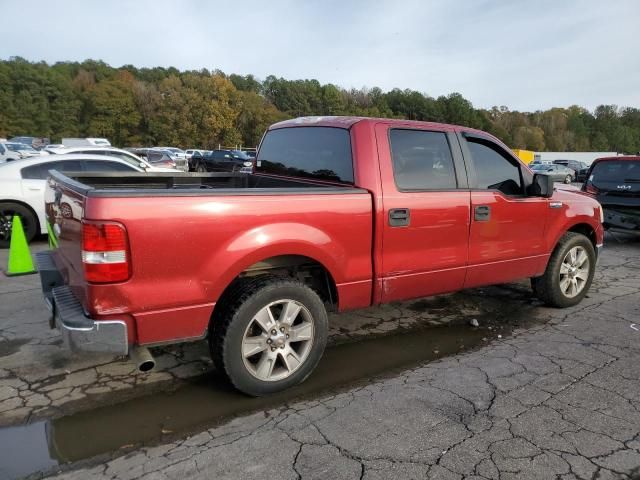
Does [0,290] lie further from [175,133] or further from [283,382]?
[175,133]

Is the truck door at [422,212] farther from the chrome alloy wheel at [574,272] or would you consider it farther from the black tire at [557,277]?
the chrome alloy wheel at [574,272]

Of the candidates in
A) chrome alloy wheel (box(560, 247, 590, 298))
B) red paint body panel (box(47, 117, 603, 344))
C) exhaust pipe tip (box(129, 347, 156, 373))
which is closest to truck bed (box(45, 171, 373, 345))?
red paint body panel (box(47, 117, 603, 344))

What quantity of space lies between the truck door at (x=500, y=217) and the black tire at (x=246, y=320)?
1.72 meters

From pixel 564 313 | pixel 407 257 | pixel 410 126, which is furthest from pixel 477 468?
pixel 564 313

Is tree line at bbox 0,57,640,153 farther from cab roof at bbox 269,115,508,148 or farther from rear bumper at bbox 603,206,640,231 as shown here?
cab roof at bbox 269,115,508,148

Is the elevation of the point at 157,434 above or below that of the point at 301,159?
below

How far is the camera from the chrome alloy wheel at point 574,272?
516cm

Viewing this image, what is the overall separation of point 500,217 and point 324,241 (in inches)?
75.3

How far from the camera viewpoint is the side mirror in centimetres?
458

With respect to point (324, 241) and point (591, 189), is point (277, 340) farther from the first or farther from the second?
point (591, 189)

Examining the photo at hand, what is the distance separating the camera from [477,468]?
8.29ft

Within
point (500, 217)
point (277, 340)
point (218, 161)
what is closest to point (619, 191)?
point (500, 217)

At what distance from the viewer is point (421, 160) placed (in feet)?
13.1

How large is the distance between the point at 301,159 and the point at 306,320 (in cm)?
150
